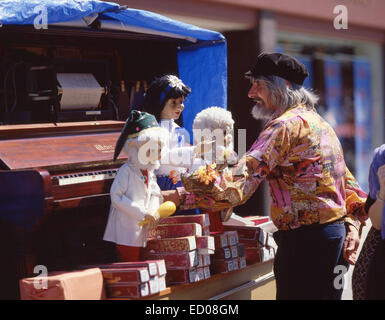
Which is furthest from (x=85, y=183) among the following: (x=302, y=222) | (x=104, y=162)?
(x=302, y=222)

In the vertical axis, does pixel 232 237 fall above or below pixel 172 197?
below

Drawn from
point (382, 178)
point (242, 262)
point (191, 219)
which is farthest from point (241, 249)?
point (382, 178)

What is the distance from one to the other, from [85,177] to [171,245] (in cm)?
69

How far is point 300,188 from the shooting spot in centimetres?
316

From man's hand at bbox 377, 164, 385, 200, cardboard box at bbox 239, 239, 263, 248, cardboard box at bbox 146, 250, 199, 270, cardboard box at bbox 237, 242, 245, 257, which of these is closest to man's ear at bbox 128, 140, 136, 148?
cardboard box at bbox 146, 250, 199, 270

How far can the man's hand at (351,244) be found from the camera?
3211mm

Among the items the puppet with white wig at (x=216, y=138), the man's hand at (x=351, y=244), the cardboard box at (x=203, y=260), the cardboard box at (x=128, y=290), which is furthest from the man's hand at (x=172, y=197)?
the man's hand at (x=351, y=244)

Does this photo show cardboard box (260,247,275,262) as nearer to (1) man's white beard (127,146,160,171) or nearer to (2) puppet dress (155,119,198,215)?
(2) puppet dress (155,119,198,215)

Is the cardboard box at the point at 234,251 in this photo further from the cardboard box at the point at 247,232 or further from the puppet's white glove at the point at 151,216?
the puppet's white glove at the point at 151,216

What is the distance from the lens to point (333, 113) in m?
10.7

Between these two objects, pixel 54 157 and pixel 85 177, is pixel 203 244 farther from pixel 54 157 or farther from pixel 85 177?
pixel 54 157

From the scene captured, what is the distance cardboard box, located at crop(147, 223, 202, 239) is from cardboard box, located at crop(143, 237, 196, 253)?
76 millimetres

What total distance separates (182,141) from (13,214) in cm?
125

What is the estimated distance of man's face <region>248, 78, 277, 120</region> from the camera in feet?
10.9
